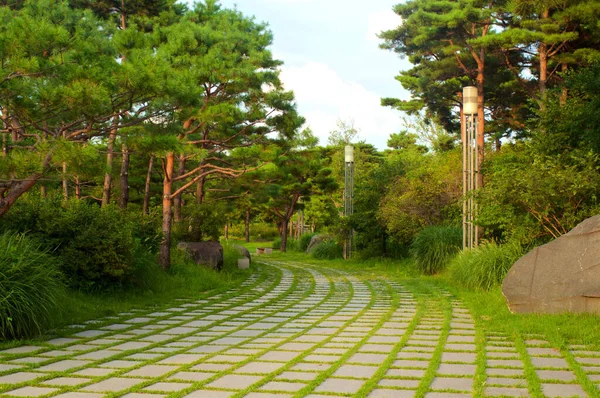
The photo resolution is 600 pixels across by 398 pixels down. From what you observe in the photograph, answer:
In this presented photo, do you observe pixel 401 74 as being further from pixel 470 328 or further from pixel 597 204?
pixel 470 328

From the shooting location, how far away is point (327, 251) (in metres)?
23.3

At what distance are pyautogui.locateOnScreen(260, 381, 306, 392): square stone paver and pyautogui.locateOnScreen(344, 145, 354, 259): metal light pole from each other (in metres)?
17.0

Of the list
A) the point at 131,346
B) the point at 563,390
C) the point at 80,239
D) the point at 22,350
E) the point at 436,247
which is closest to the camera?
the point at 563,390

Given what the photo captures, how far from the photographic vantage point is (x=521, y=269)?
303 inches

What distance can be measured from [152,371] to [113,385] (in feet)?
1.59

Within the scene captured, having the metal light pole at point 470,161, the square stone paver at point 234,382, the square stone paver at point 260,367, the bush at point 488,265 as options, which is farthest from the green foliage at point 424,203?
the square stone paver at point 234,382

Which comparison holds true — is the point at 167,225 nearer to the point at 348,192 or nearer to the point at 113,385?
the point at 113,385

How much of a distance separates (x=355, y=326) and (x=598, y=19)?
1265 cm

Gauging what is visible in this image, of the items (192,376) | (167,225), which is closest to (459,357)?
(192,376)

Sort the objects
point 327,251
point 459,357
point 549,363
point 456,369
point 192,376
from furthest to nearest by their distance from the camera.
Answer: point 327,251, point 459,357, point 549,363, point 456,369, point 192,376

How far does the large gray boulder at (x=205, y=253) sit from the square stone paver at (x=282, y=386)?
10.1 meters

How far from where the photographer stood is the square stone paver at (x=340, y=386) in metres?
4.19

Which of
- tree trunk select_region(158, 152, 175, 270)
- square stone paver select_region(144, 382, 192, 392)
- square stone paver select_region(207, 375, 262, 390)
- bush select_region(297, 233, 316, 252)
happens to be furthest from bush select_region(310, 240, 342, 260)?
square stone paver select_region(144, 382, 192, 392)

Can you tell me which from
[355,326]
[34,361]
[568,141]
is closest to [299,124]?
[568,141]
